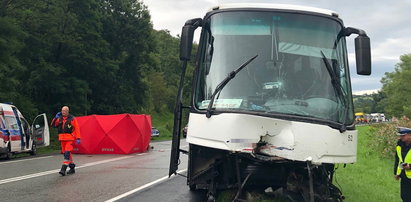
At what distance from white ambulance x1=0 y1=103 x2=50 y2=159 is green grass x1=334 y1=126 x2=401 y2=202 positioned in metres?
12.4

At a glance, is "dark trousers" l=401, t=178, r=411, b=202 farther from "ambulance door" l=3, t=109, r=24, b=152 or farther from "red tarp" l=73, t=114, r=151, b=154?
"ambulance door" l=3, t=109, r=24, b=152

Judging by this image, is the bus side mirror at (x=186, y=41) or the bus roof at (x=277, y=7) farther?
the bus roof at (x=277, y=7)

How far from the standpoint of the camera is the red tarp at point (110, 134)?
1941 centimetres

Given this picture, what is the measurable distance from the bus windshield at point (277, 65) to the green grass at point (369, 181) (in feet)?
10.1

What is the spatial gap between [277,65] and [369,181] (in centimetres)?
605

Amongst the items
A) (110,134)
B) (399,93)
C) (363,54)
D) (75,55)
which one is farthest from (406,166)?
(399,93)

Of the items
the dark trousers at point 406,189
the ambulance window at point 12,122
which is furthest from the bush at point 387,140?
the ambulance window at point 12,122

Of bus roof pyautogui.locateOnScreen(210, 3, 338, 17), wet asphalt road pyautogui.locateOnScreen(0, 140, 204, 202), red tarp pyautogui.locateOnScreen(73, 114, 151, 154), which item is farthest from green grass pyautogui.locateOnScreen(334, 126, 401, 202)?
red tarp pyautogui.locateOnScreen(73, 114, 151, 154)

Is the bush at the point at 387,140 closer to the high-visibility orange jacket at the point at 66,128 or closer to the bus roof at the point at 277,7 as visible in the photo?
the bus roof at the point at 277,7

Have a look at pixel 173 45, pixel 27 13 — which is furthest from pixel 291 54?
pixel 173 45

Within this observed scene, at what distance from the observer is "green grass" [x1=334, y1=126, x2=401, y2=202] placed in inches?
336

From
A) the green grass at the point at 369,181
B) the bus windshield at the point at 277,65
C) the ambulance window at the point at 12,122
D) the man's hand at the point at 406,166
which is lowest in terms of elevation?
the green grass at the point at 369,181

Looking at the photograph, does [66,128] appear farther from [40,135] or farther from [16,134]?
[40,135]

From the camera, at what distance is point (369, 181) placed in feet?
35.0
